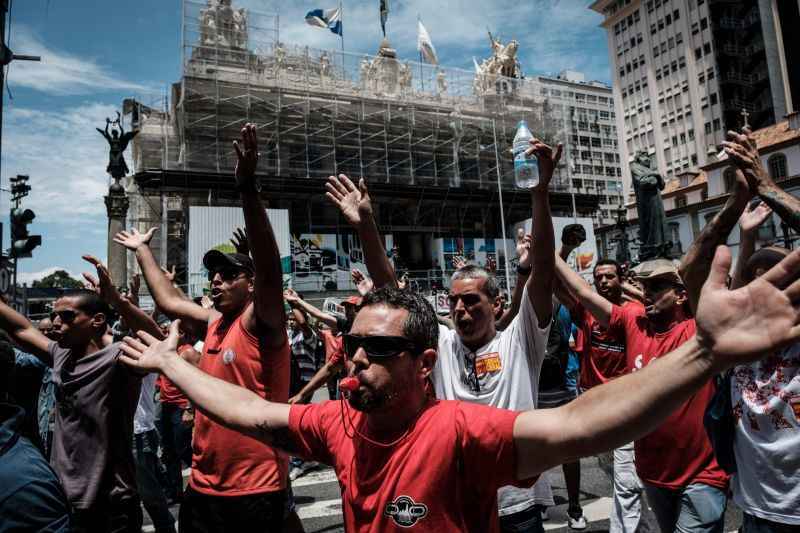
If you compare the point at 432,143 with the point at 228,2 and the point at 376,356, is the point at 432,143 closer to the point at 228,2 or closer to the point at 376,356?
the point at 228,2

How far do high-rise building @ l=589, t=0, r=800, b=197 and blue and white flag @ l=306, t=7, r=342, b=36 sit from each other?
31702 mm

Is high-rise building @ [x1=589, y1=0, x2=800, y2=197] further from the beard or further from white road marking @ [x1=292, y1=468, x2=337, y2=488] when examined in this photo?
the beard

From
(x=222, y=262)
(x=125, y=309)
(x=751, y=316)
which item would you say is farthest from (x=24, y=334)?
(x=751, y=316)

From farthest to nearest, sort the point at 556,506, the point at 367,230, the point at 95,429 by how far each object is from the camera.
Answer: the point at 556,506 → the point at 95,429 → the point at 367,230

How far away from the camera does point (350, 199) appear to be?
3.33 meters

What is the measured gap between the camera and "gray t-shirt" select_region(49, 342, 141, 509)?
10.5ft

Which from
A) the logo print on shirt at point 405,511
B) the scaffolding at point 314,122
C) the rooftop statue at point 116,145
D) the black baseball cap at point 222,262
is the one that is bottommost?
the logo print on shirt at point 405,511

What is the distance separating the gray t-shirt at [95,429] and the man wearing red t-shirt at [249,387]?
522 mm

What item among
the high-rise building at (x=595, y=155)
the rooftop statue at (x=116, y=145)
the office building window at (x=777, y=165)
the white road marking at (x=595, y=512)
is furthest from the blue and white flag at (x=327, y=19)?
the high-rise building at (x=595, y=155)

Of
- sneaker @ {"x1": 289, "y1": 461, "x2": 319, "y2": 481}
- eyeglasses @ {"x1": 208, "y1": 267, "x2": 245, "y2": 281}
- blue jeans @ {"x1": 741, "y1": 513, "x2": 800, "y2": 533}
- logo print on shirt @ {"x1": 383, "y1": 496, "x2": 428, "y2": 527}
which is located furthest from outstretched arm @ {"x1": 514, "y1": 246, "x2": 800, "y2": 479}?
sneaker @ {"x1": 289, "y1": 461, "x2": 319, "y2": 481}

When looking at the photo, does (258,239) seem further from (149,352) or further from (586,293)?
(586,293)

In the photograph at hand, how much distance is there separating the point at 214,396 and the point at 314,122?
1418 inches

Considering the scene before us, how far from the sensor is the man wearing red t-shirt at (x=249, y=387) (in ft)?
9.18

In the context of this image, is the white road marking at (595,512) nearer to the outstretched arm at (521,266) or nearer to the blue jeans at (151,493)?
the outstretched arm at (521,266)
